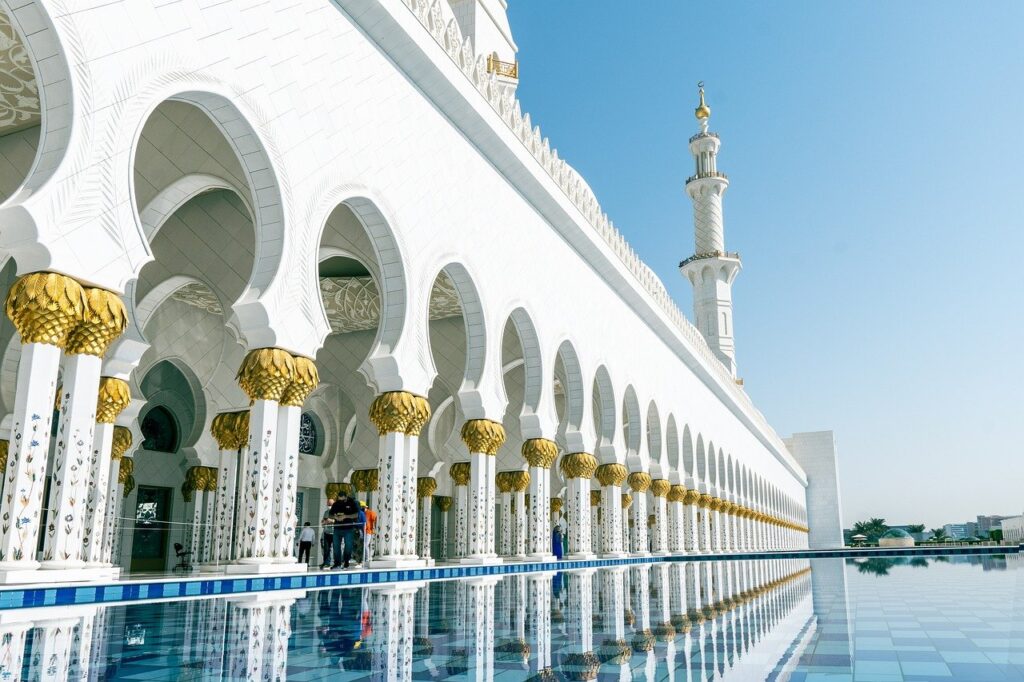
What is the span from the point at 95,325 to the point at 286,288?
55.8 inches

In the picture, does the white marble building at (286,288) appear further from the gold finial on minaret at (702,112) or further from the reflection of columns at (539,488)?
the gold finial on minaret at (702,112)

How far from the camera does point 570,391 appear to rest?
10578 millimetres

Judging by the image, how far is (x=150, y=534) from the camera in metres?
10.4

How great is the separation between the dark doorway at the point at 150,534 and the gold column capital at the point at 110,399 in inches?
139

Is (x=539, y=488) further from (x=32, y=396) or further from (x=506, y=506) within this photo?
(x=32, y=396)

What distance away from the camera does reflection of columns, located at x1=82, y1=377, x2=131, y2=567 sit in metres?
5.90

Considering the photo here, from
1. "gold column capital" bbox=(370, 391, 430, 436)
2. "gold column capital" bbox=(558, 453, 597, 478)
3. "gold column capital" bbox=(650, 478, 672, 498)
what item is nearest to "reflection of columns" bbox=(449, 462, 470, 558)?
"gold column capital" bbox=(558, 453, 597, 478)

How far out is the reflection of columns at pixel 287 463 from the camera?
→ 5465mm

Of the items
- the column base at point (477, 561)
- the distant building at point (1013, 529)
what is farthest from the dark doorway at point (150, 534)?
the distant building at point (1013, 529)

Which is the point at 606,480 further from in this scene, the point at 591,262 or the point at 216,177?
the point at 216,177

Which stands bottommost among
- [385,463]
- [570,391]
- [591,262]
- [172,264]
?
[385,463]

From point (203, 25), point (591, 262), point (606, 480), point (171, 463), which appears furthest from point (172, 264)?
point (606, 480)

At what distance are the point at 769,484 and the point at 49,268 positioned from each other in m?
27.9

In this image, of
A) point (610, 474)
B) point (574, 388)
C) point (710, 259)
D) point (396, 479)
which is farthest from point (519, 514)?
point (710, 259)
